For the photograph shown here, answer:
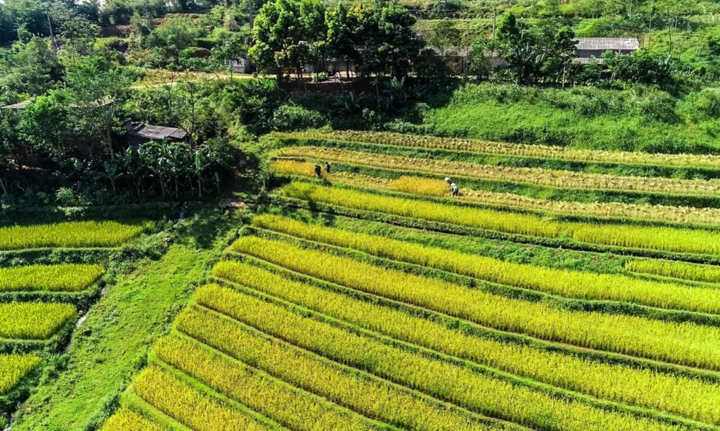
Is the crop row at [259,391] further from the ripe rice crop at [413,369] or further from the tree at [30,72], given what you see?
the tree at [30,72]

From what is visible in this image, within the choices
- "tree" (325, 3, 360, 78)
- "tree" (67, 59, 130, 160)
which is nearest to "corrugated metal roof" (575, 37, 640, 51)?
"tree" (325, 3, 360, 78)

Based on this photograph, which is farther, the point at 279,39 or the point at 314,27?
the point at 279,39

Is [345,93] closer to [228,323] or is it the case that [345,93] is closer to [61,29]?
[228,323]


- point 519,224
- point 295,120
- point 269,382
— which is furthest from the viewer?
point 295,120

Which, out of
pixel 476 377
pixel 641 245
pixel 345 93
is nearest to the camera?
pixel 476 377

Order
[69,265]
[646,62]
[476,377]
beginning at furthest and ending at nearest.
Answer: [646,62], [69,265], [476,377]

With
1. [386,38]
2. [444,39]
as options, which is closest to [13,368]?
[386,38]

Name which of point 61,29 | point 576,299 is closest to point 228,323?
point 576,299

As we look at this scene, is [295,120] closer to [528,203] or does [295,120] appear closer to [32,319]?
[528,203]

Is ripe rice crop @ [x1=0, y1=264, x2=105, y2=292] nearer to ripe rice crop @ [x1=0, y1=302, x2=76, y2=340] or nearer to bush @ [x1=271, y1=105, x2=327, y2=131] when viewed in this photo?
ripe rice crop @ [x1=0, y1=302, x2=76, y2=340]
